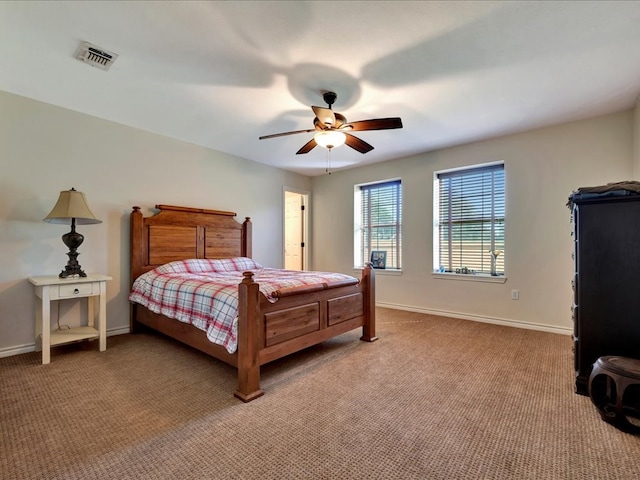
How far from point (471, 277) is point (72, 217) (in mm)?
4618

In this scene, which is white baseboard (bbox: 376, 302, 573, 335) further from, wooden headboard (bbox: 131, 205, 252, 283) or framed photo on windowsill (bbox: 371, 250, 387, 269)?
wooden headboard (bbox: 131, 205, 252, 283)

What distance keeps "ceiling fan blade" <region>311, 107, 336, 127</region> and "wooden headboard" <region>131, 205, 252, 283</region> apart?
7.65 feet

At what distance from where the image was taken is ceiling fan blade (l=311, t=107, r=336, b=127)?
2473 millimetres

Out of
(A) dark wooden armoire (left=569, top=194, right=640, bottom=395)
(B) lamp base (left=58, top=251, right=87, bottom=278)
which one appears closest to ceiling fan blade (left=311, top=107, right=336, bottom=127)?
(A) dark wooden armoire (left=569, top=194, right=640, bottom=395)

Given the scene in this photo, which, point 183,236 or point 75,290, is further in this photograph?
point 183,236

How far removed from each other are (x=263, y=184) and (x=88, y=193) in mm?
2443

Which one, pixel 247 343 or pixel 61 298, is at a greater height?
pixel 61 298

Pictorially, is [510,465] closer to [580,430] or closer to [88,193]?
[580,430]

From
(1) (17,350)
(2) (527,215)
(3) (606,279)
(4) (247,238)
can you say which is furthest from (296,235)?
(3) (606,279)

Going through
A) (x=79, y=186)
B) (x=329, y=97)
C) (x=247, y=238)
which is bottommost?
(x=247, y=238)

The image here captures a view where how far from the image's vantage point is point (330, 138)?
279 centimetres

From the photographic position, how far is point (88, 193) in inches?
131

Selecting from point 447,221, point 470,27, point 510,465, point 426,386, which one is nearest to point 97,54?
point 470,27

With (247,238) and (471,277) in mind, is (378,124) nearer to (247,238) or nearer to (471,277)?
(471,277)
